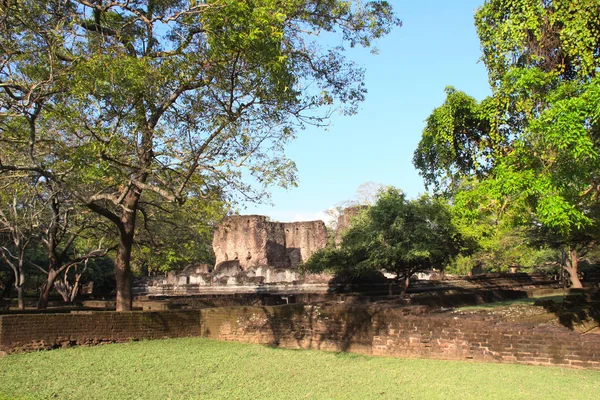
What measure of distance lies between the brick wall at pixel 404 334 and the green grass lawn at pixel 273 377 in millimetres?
251

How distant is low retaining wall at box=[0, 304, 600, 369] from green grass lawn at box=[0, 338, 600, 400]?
29 centimetres

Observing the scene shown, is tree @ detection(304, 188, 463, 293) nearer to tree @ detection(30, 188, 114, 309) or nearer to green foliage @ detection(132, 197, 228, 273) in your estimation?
green foliage @ detection(132, 197, 228, 273)

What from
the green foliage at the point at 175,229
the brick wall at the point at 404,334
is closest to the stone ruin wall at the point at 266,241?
the green foliage at the point at 175,229

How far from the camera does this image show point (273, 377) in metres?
6.61

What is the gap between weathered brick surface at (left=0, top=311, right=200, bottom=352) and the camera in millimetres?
9086

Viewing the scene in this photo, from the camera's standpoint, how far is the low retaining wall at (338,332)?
264 inches

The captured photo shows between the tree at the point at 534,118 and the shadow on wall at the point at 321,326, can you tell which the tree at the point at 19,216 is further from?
the tree at the point at 534,118

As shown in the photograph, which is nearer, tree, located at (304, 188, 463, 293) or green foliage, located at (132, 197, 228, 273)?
green foliage, located at (132, 197, 228, 273)

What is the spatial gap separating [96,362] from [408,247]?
11.8m

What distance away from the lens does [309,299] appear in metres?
16.0

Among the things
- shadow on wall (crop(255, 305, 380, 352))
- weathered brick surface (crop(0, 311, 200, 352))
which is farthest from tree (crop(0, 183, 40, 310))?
shadow on wall (crop(255, 305, 380, 352))

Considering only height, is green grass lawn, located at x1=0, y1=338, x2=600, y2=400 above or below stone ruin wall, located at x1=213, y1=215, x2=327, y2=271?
below

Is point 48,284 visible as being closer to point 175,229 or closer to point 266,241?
point 175,229

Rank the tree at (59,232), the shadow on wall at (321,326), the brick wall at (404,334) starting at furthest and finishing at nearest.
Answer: the tree at (59,232) → the shadow on wall at (321,326) → the brick wall at (404,334)
